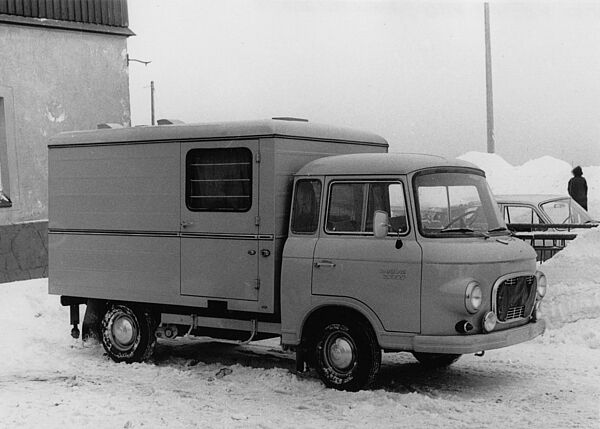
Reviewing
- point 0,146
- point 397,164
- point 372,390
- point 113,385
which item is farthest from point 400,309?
point 0,146

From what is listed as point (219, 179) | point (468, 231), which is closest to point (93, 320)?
point (219, 179)

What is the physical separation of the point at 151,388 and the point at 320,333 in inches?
71.9

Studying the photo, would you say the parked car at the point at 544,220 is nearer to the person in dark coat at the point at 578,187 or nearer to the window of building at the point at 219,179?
the person in dark coat at the point at 578,187

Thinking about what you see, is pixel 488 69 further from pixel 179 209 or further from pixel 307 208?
pixel 307 208

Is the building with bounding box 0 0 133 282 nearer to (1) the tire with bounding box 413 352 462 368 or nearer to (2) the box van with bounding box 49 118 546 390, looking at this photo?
(2) the box van with bounding box 49 118 546 390

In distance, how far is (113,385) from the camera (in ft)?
31.0

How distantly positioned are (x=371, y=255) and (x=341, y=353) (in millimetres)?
1058

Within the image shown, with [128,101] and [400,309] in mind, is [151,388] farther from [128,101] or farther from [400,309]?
[128,101]

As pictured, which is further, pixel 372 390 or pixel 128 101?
pixel 128 101

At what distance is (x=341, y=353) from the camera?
30.0ft

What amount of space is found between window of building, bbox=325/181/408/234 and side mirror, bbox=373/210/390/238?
0.08 metres

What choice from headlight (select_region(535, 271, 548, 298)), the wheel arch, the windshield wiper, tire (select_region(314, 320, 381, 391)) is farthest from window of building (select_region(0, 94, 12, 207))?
headlight (select_region(535, 271, 548, 298))

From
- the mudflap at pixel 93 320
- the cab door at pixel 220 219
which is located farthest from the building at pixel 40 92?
the cab door at pixel 220 219

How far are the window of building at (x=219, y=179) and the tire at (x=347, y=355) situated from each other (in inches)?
66.1
